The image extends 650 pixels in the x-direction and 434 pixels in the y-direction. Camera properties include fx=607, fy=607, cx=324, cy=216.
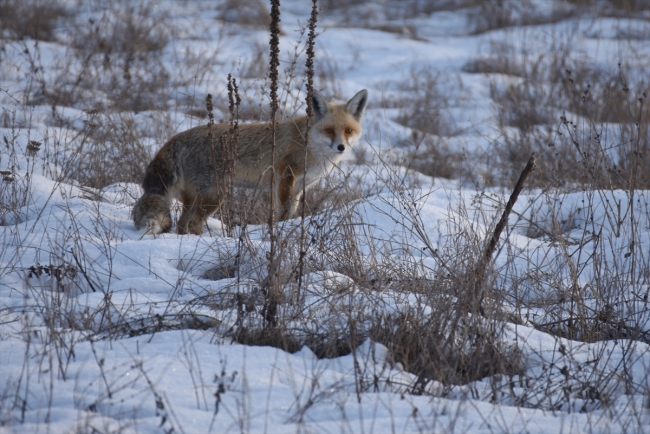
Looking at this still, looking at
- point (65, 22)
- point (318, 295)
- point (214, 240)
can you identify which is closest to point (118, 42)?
point (65, 22)

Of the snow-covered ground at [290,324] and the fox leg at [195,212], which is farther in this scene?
the fox leg at [195,212]

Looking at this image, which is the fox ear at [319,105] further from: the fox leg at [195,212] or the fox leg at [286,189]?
the fox leg at [195,212]

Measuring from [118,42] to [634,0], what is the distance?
42.6ft

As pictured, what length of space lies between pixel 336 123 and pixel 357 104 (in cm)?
35

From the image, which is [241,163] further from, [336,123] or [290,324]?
[290,324]

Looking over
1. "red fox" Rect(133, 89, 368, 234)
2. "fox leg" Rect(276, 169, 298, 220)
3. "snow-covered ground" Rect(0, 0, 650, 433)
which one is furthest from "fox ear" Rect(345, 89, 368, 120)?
"fox leg" Rect(276, 169, 298, 220)

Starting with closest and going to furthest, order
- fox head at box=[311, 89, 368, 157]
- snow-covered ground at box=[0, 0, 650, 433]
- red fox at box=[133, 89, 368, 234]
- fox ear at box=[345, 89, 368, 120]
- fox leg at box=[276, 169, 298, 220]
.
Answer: snow-covered ground at box=[0, 0, 650, 433], red fox at box=[133, 89, 368, 234], fox leg at box=[276, 169, 298, 220], fox head at box=[311, 89, 368, 157], fox ear at box=[345, 89, 368, 120]

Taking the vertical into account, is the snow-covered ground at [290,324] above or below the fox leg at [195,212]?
below

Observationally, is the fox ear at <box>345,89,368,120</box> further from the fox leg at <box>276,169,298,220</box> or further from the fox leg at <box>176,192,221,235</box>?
the fox leg at <box>176,192,221,235</box>

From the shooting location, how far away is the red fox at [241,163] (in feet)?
16.6

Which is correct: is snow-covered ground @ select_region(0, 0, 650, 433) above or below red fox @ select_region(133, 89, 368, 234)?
below

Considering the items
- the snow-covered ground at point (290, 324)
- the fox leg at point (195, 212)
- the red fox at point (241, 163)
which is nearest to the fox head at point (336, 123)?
the red fox at point (241, 163)

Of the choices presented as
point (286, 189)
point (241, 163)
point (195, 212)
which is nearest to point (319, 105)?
point (286, 189)

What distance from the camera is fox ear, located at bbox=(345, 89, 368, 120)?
6227 millimetres
